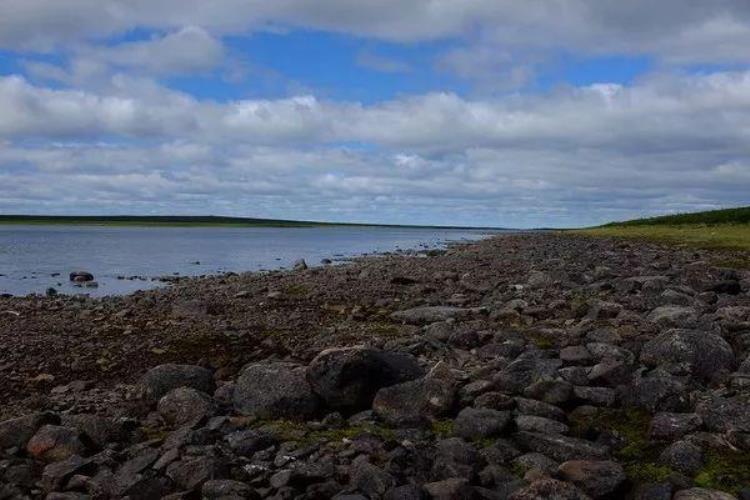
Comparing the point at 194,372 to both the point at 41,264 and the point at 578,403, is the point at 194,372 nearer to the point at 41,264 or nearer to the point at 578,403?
the point at 578,403

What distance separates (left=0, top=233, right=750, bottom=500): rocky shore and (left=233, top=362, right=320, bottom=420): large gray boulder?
0.06 ft

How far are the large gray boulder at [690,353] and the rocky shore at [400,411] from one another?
2 centimetres

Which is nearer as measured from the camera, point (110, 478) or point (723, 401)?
point (110, 478)

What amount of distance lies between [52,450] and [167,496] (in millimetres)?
2192

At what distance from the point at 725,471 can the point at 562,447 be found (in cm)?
157

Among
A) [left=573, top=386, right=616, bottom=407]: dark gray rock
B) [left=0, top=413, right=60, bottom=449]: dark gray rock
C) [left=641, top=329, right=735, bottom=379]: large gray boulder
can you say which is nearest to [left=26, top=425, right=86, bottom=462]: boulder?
[left=0, top=413, right=60, bottom=449]: dark gray rock

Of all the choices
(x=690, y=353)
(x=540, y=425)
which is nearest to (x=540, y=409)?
(x=540, y=425)

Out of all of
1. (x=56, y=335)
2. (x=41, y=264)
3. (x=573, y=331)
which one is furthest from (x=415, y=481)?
(x=41, y=264)

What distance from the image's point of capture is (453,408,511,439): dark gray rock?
27.5 feet

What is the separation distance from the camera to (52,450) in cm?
870

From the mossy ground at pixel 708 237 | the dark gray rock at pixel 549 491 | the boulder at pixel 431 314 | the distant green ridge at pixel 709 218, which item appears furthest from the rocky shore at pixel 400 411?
the distant green ridge at pixel 709 218

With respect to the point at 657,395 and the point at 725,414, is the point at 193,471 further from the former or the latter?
the point at 725,414

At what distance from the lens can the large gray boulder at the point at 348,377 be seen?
970cm

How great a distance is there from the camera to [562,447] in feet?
25.6
